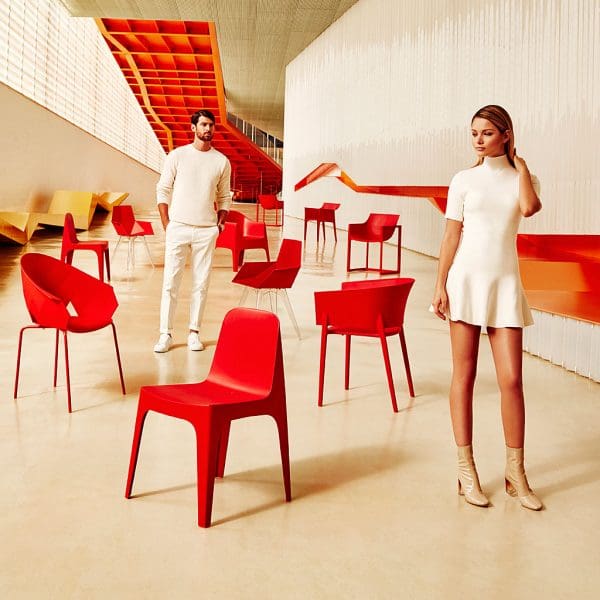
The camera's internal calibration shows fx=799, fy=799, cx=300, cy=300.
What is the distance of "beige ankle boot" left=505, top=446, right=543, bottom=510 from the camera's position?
3.20 metres

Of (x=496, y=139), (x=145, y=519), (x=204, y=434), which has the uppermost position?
(x=496, y=139)

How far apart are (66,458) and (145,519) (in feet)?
2.68

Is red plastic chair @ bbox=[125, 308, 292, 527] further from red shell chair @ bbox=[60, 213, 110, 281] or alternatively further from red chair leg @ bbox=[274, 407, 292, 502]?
red shell chair @ bbox=[60, 213, 110, 281]

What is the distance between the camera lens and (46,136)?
18609 mm

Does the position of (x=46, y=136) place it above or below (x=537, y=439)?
above

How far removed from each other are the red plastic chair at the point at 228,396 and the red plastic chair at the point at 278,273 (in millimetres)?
2791

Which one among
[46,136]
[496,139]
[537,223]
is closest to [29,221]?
[46,136]

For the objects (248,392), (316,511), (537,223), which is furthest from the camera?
(537,223)

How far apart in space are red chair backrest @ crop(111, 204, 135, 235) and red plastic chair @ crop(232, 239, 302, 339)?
4862mm

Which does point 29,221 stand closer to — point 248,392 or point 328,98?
point 328,98

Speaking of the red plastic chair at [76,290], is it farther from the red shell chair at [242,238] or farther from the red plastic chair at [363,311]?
the red shell chair at [242,238]

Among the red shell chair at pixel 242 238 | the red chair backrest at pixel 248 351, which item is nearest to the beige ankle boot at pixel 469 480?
the red chair backrest at pixel 248 351

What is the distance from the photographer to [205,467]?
2.90 m

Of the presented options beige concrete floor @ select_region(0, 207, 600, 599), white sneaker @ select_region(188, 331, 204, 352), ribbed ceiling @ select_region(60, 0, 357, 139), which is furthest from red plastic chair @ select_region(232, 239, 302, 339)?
ribbed ceiling @ select_region(60, 0, 357, 139)
